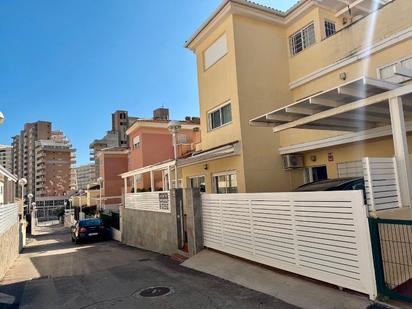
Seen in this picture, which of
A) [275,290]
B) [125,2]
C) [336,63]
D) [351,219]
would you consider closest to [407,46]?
[336,63]

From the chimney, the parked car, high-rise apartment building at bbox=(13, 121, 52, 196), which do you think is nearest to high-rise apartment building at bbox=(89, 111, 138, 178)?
high-rise apartment building at bbox=(13, 121, 52, 196)

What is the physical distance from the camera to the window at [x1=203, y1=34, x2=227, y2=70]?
13.5 m

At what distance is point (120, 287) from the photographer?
8367 mm

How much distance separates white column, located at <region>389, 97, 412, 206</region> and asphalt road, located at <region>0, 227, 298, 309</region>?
316 centimetres

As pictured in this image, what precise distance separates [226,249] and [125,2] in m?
11.4

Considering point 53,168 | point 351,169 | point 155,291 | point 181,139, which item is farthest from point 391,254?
point 53,168

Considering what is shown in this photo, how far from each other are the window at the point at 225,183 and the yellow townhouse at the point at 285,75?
0.07m

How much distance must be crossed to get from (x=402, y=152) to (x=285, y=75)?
833 cm

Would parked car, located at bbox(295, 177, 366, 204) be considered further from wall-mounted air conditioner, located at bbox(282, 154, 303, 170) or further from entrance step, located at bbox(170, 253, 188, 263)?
entrance step, located at bbox(170, 253, 188, 263)

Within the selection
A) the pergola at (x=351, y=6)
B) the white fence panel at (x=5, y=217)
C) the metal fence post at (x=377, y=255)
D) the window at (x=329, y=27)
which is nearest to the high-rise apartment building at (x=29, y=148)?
the white fence panel at (x=5, y=217)

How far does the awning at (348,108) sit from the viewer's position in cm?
623

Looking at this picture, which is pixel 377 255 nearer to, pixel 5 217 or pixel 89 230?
pixel 5 217

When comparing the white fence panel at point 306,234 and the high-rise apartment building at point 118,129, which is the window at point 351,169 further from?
the high-rise apartment building at point 118,129

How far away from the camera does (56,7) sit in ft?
46.5
